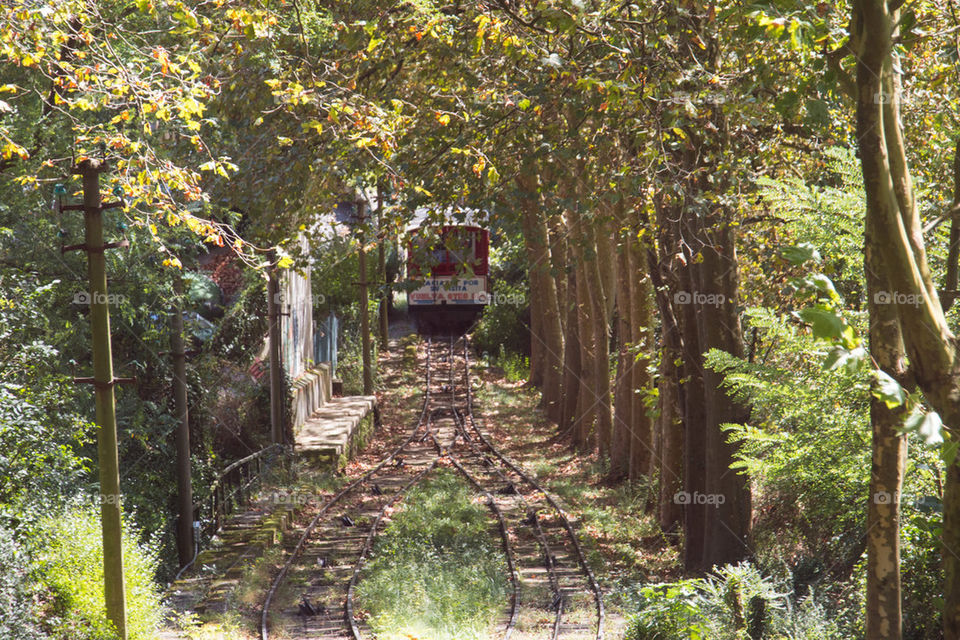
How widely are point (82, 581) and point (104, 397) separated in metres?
2.03

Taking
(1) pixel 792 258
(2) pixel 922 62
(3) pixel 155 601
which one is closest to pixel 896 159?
(1) pixel 792 258

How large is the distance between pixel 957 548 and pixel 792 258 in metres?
2.78

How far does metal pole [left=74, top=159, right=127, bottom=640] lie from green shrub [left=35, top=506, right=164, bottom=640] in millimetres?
303

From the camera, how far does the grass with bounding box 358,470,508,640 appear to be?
1080 cm

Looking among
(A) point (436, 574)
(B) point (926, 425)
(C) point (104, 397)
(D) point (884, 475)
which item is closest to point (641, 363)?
(A) point (436, 574)

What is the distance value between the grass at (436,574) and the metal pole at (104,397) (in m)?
3.06

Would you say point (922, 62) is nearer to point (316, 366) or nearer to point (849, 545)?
point (849, 545)

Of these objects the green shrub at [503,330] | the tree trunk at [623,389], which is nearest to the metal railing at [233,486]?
the tree trunk at [623,389]

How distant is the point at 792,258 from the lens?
11.9 feet

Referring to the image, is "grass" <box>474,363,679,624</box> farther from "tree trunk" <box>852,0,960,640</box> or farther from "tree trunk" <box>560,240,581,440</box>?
"tree trunk" <box>852,0,960,640</box>

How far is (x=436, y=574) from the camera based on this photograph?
13.0 m

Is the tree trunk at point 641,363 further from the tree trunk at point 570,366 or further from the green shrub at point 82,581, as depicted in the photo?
the green shrub at point 82,581

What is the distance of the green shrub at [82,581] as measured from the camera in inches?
318

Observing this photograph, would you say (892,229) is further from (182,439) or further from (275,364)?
(275,364)
